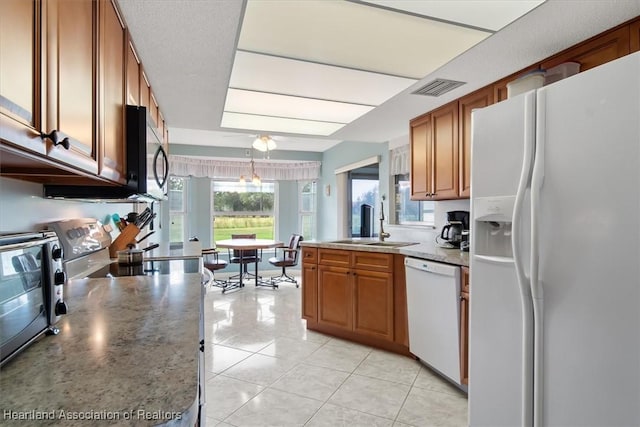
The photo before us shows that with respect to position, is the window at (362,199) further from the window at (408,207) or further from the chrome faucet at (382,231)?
the window at (408,207)

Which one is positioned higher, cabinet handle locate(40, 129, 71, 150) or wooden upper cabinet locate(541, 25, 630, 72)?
wooden upper cabinet locate(541, 25, 630, 72)

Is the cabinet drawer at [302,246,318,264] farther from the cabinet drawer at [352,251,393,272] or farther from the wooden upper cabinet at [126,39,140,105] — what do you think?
the wooden upper cabinet at [126,39,140,105]

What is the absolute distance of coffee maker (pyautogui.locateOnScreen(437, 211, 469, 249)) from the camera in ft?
9.11

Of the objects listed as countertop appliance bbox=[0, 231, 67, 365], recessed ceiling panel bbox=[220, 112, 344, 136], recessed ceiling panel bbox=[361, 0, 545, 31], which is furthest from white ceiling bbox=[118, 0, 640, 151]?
countertop appliance bbox=[0, 231, 67, 365]

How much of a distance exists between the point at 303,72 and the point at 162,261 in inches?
60.1

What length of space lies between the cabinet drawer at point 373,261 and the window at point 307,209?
3.60 m

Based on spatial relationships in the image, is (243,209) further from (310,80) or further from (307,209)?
(310,80)

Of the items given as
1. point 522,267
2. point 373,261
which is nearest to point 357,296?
point 373,261

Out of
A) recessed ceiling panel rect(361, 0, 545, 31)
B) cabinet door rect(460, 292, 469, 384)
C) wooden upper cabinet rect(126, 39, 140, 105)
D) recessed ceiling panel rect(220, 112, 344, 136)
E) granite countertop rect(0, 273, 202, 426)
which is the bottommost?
cabinet door rect(460, 292, 469, 384)

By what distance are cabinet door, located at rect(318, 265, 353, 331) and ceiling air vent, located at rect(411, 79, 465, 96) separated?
1670 millimetres

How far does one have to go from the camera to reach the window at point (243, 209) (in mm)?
6156

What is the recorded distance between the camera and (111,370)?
24.4 inches

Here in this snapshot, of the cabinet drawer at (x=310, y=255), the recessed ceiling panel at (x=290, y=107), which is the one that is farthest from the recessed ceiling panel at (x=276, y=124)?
the cabinet drawer at (x=310, y=255)

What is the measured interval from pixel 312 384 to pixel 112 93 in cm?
211
